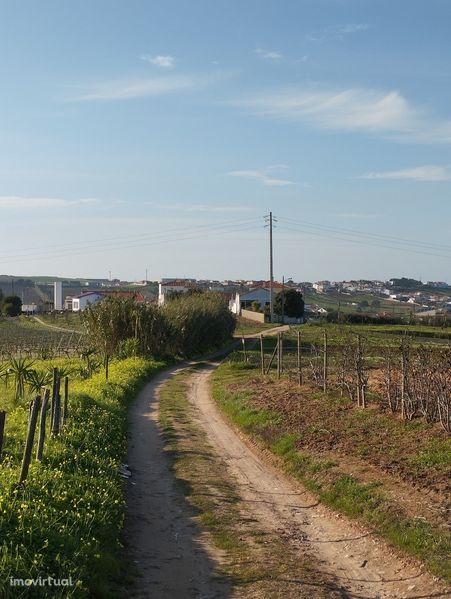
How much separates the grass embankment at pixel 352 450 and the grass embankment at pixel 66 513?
3531 millimetres

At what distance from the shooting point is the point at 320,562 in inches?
364

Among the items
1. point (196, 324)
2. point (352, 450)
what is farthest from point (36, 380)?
point (196, 324)

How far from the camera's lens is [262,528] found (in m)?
10.5

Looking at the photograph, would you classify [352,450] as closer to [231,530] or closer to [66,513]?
[231,530]

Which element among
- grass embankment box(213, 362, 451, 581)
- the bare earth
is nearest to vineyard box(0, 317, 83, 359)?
grass embankment box(213, 362, 451, 581)

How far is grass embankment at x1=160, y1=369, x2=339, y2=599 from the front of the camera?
841cm

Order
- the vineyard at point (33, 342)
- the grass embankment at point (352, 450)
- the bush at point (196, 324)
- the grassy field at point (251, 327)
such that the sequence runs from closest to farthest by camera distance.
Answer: the grass embankment at point (352, 450) < the bush at point (196, 324) < the vineyard at point (33, 342) < the grassy field at point (251, 327)

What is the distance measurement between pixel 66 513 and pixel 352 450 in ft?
22.1

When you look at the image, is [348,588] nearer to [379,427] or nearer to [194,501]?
[194,501]

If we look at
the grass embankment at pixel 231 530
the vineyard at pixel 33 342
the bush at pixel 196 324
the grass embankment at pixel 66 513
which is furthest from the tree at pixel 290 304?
the grass embankment at pixel 66 513

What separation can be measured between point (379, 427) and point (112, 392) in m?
10.0

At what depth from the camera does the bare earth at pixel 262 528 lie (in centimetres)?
835

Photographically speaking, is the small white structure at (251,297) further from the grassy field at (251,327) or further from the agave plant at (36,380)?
the agave plant at (36,380)

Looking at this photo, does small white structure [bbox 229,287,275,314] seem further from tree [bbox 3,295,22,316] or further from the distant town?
tree [bbox 3,295,22,316]
